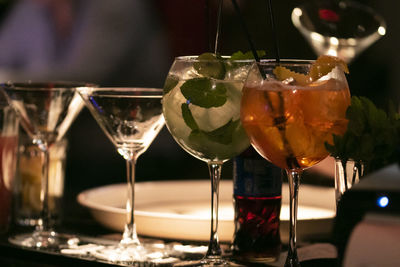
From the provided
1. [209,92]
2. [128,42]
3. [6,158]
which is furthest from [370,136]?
[128,42]

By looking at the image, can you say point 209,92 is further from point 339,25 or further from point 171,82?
point 339,25

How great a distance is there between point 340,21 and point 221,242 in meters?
1.35

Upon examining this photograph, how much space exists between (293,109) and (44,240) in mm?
573

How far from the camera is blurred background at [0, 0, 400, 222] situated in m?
4.45

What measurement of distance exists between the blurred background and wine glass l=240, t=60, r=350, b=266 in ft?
9.87

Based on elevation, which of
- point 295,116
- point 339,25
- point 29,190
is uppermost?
point 339,25

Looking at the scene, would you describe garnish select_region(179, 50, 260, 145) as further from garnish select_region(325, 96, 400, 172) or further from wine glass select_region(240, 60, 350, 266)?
garnish select_region(325, 96, 400, 172)

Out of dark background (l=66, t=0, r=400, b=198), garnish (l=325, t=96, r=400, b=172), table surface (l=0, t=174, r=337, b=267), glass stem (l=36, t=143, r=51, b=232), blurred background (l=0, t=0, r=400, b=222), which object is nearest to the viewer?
garnish (l=325, t=96, r=400, b=172)

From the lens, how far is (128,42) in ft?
14.9

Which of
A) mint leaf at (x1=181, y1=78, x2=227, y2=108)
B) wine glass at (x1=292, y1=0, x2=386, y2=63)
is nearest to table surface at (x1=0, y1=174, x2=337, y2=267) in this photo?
mint leaf at (x1=181, y1=78, x2=227, y2=108)

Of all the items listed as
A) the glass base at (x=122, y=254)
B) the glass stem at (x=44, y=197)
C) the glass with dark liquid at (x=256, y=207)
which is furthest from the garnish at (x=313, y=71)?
the glass stem at (x=44, y=197)

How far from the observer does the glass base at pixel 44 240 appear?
1.28m

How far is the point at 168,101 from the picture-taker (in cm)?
115

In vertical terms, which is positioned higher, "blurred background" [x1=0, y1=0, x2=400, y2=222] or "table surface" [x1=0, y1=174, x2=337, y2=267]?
"blurred background" [x1=0, y1=0, x2=400, y2=222]
